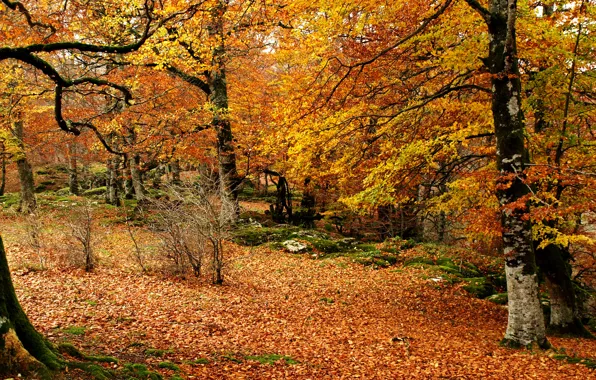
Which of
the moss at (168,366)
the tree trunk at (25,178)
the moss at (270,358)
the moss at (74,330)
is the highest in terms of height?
the tree trunk at (25,178)

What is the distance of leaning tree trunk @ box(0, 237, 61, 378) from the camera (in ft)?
12.2

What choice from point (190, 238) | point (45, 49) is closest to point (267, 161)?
point (190, 238)

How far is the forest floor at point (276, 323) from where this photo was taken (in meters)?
6.09

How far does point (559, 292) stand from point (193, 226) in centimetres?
856

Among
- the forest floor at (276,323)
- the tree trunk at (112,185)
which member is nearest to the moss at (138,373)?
the forest floor at (276,323)

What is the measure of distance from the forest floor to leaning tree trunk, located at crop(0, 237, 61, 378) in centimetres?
38

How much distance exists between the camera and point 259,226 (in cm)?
1842

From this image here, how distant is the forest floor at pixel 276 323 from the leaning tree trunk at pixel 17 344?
38 centimetres

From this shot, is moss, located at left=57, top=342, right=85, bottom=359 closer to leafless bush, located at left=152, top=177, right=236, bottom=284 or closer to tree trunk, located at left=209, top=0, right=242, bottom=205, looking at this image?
leafless bush, located at left=152, top=177, right=236, bottom=284

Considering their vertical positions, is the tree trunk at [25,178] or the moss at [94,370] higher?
the tree trunk at [25,178]

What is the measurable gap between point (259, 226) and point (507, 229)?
1234 centimetres

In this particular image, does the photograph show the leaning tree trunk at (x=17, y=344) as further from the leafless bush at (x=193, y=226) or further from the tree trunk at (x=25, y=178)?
the tree trunk at (x=25, y=178)

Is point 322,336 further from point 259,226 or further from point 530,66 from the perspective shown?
point 259,226

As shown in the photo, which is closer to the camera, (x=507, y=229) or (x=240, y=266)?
(x=507, y=229)
